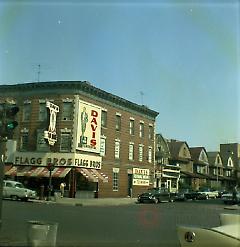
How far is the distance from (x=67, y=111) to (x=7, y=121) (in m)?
30.0

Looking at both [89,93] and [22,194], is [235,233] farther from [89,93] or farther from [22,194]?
[89,93]

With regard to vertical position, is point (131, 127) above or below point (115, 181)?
above

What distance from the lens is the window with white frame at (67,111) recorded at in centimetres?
4239

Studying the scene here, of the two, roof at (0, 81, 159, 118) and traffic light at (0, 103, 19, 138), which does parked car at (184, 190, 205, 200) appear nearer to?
roof at (0, 81, 159, 118)

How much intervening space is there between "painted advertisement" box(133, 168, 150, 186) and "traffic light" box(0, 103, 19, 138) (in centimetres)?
3906

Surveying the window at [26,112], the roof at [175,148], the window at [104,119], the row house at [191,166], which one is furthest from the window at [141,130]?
the roof at [175,148]

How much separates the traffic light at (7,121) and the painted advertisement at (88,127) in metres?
28.9

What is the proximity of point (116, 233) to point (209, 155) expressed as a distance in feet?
250

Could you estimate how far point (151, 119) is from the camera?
55.8 m

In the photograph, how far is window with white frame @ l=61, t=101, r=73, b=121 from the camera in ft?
139

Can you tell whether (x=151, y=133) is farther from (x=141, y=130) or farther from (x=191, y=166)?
(x=191, y=166)

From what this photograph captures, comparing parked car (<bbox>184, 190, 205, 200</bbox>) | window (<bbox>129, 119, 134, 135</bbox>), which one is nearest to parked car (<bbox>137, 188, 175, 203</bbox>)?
parked car (<bbox>184, 190, 205, 200</bbox>)

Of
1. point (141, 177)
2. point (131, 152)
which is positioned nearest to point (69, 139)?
point (131, 152)

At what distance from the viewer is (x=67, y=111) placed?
4266cm
